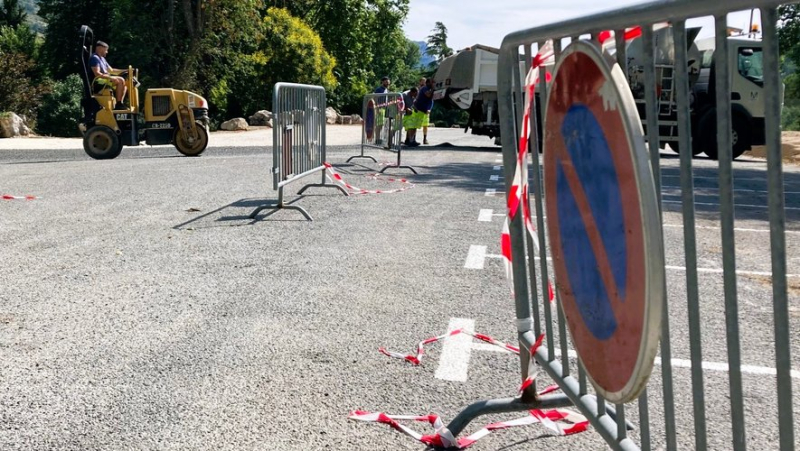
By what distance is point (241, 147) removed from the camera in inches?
898

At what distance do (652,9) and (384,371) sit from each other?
253cm

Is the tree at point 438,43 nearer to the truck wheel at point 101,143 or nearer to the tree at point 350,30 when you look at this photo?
the tree at point 350,30

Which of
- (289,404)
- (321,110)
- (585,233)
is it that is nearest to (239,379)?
(289,404)

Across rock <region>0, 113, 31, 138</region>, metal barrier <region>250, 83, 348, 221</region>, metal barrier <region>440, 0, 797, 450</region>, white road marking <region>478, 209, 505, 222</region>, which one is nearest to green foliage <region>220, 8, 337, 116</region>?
rock <region>0, 113, 31, 138</region>

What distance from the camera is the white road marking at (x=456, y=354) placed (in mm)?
4129

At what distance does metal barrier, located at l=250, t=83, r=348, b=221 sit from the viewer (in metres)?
8.99

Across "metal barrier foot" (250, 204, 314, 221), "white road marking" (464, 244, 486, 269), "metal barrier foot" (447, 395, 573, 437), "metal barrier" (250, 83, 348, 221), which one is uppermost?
"metal barrier" (250, 83, 348, 221)

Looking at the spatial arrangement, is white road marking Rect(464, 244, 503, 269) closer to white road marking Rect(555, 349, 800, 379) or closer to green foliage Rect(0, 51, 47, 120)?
white road marking Rect(555, 349, 800, 379)

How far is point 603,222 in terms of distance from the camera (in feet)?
7.41

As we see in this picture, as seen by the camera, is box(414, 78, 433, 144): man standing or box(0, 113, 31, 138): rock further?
box(0, 113, 31, 138): rock

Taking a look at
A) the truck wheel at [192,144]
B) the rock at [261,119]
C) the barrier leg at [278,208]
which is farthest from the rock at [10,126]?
the barrier leg at [278,208]

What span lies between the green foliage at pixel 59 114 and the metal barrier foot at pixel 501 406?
34.5 meters

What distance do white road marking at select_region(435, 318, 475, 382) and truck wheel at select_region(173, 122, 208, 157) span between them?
14.4 metres

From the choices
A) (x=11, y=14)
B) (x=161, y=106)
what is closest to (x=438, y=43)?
(x=11, y=14)
